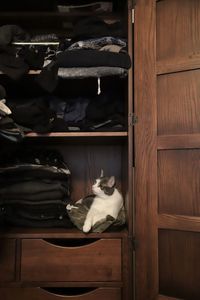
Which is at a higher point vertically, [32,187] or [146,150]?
[146,150]

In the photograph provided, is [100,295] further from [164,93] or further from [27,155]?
[164,93]

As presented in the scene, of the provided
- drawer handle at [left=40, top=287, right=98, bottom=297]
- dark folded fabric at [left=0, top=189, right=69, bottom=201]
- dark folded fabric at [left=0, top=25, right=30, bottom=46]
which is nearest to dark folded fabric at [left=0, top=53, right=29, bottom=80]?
dark folded fabric at [left=0, top=25, right=30, bottom=46]

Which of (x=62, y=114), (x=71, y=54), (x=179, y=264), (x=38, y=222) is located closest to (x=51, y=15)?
(x=71, y=54)

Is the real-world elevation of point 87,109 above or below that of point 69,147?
above

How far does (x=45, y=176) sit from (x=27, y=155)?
7.1 inches

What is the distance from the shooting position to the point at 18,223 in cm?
119

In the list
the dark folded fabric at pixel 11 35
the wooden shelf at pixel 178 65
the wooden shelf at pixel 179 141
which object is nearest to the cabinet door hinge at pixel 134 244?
the wooden shelf at pixel 179 141

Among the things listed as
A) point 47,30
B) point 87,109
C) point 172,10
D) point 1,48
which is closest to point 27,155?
point 87,109

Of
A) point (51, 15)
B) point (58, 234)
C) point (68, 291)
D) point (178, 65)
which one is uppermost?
point (51, 15)

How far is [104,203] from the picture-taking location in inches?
46.8

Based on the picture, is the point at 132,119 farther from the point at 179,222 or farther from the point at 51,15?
the point at 51,15

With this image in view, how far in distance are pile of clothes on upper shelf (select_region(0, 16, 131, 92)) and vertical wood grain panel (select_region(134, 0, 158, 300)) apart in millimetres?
81

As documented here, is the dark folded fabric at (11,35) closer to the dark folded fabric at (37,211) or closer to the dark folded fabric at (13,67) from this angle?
the dark folded fabric at (13,67)

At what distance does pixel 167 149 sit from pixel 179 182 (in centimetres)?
13
